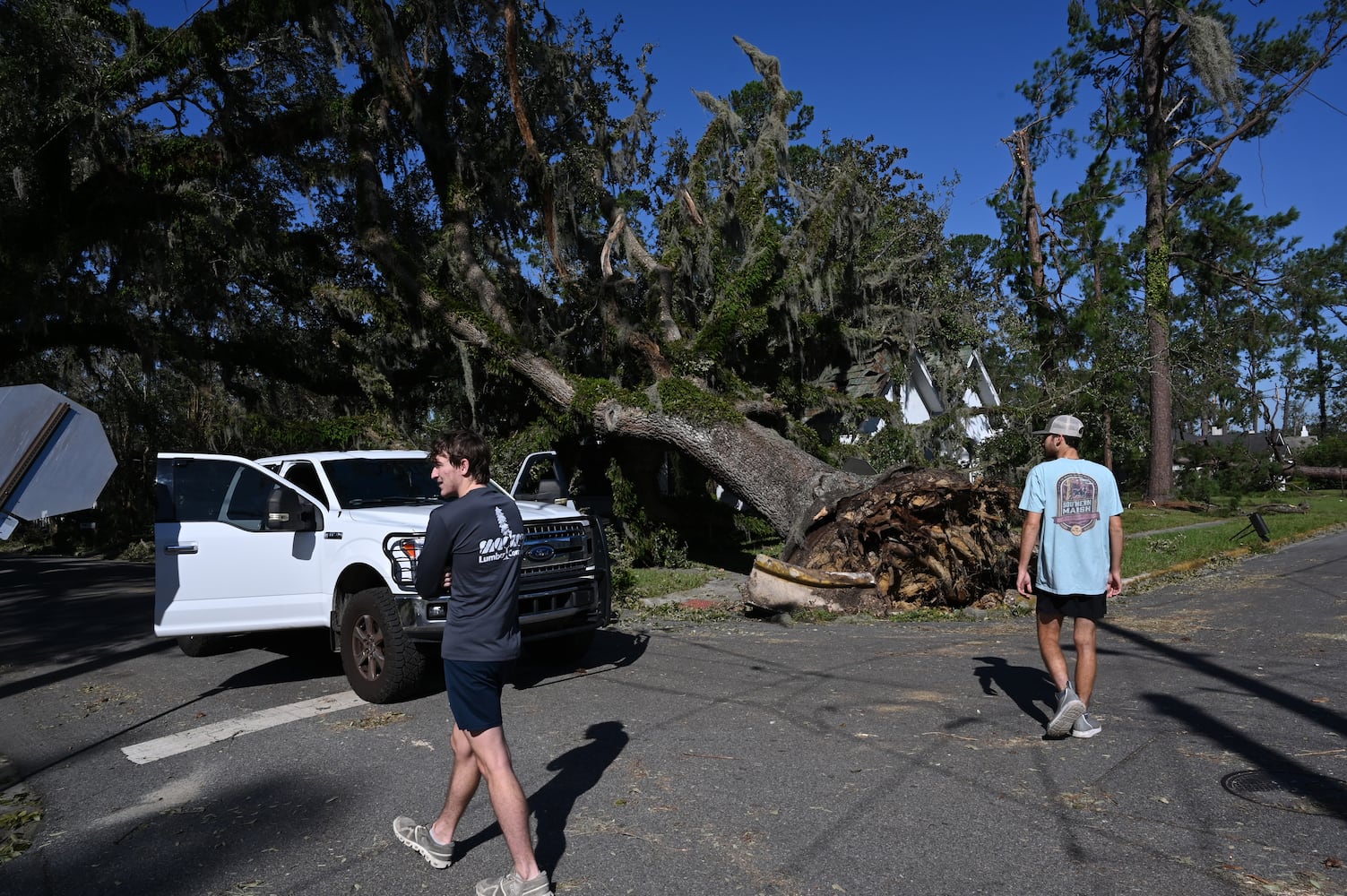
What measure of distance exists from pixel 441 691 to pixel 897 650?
3.88 meters

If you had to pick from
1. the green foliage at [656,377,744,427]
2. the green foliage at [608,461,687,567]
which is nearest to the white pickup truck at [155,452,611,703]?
the green foliage at [656,377,744,427]

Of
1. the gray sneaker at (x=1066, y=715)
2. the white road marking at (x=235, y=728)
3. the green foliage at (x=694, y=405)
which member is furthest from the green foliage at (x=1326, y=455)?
the white road marking at (x=235, y=728)

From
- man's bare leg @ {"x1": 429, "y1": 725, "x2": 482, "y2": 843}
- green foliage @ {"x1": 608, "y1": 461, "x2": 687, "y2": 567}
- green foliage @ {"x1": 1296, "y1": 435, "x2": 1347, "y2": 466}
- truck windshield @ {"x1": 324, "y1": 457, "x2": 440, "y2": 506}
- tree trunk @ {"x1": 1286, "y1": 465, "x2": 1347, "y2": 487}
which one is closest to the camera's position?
man's bare leg @ {"x1": 429, "y1": 725, "x2": 482, "y2": 843}

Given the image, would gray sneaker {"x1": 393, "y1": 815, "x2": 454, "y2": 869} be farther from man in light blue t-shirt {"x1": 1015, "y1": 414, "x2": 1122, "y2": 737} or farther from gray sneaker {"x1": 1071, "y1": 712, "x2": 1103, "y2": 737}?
gray sneaker {"x1": 1071, "y1": 712, "x2": 1103, "y2": 737}

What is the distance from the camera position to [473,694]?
367cm

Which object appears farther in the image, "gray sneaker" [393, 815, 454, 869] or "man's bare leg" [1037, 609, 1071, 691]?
"man's bare leg" [1037, 609, 1071, 691]

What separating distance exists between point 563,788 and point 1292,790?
353 cm

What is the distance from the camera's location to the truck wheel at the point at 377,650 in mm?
6469

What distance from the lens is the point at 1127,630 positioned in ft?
29.3

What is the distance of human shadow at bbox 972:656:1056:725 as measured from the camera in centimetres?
615

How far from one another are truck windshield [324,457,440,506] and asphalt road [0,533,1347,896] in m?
1.53

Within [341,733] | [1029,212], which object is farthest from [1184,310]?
[341,733]

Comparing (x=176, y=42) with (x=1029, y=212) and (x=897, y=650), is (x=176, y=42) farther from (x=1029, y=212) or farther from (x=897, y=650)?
(x=1029, y=212)

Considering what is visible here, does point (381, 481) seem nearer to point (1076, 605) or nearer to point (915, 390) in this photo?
point (1076, 605)
